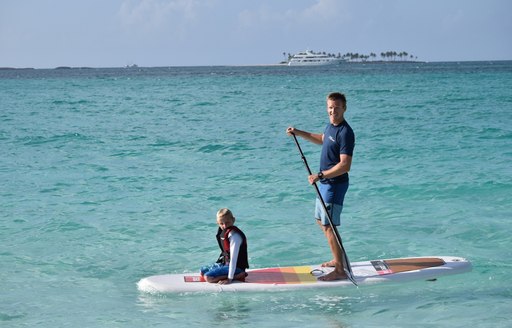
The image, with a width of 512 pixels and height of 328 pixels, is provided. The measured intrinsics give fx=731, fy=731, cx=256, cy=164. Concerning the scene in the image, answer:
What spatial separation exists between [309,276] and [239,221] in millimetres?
3658

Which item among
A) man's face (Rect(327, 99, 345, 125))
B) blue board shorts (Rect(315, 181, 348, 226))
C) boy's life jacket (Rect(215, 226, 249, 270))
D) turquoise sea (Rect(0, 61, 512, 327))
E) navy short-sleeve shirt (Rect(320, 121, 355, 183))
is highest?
man's face (Rect(327, 99, 345, 125))

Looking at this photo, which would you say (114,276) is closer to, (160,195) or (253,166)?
(160,195)

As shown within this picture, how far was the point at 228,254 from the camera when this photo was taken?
7867 mm

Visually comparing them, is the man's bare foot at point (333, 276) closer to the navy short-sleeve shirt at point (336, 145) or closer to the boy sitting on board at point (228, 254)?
the boy sitting on board at point (228, 254)

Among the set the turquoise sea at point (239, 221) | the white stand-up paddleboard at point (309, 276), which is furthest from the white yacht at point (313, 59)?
the white stand-up paddleboard at point (309, 276)

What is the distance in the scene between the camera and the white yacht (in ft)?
595

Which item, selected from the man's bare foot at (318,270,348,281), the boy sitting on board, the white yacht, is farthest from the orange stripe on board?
the white yacht

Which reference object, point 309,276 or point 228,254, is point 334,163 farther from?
point 228,254

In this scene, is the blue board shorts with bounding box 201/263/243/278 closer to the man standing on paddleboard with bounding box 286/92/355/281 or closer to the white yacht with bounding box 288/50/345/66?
the man standing on paddleboard with bounding box 286/92/355/281

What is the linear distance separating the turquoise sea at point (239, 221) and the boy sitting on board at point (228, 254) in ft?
0.83

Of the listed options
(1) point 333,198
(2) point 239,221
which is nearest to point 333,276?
(1) point 333,198

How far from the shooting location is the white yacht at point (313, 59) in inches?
7141

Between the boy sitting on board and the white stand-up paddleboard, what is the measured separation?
97mm

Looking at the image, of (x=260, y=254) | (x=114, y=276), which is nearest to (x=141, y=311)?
(x=114, y=276)
